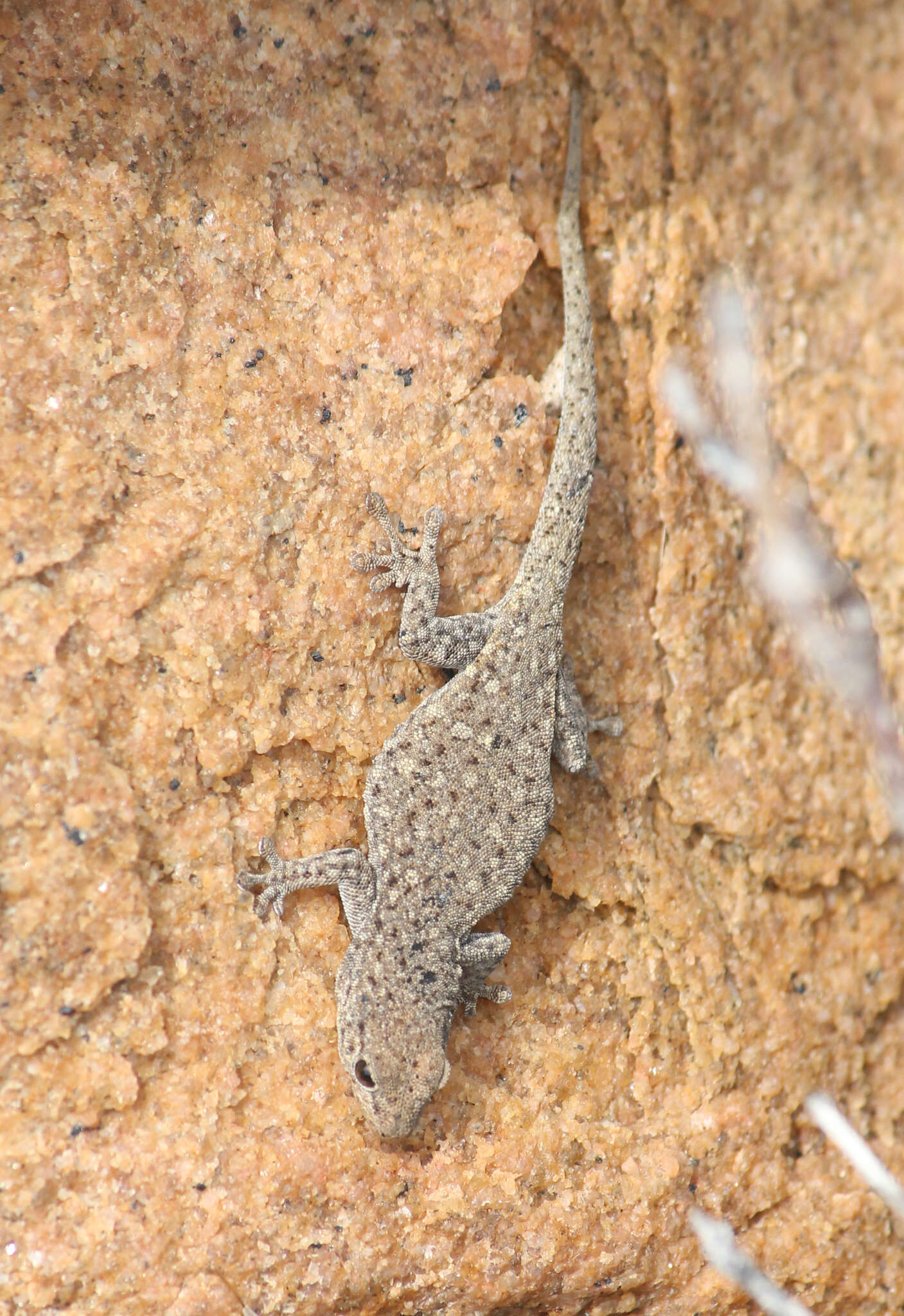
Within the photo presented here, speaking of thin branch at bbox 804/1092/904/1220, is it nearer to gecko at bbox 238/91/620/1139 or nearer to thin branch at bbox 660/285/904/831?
thin branch at bbox 660/285/904/831

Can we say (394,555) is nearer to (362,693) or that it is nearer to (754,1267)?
(362,693)

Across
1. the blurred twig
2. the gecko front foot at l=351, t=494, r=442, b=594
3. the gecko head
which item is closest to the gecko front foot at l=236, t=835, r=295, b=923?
the gecko head

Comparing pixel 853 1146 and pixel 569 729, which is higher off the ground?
pixel 569 729

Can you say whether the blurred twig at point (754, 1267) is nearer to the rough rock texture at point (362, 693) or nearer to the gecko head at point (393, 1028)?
the gecko head at point (393, 1028)

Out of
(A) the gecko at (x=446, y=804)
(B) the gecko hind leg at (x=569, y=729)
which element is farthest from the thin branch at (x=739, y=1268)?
(B) the gecko hind leg at (x=569, y=729)

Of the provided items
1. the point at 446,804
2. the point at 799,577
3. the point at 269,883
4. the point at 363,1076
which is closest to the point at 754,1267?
the point at 799,577

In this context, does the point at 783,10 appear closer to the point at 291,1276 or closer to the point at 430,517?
the point at 430,517

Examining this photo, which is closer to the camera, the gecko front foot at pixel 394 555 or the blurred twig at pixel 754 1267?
the blurred twig at pixel 754 1267
